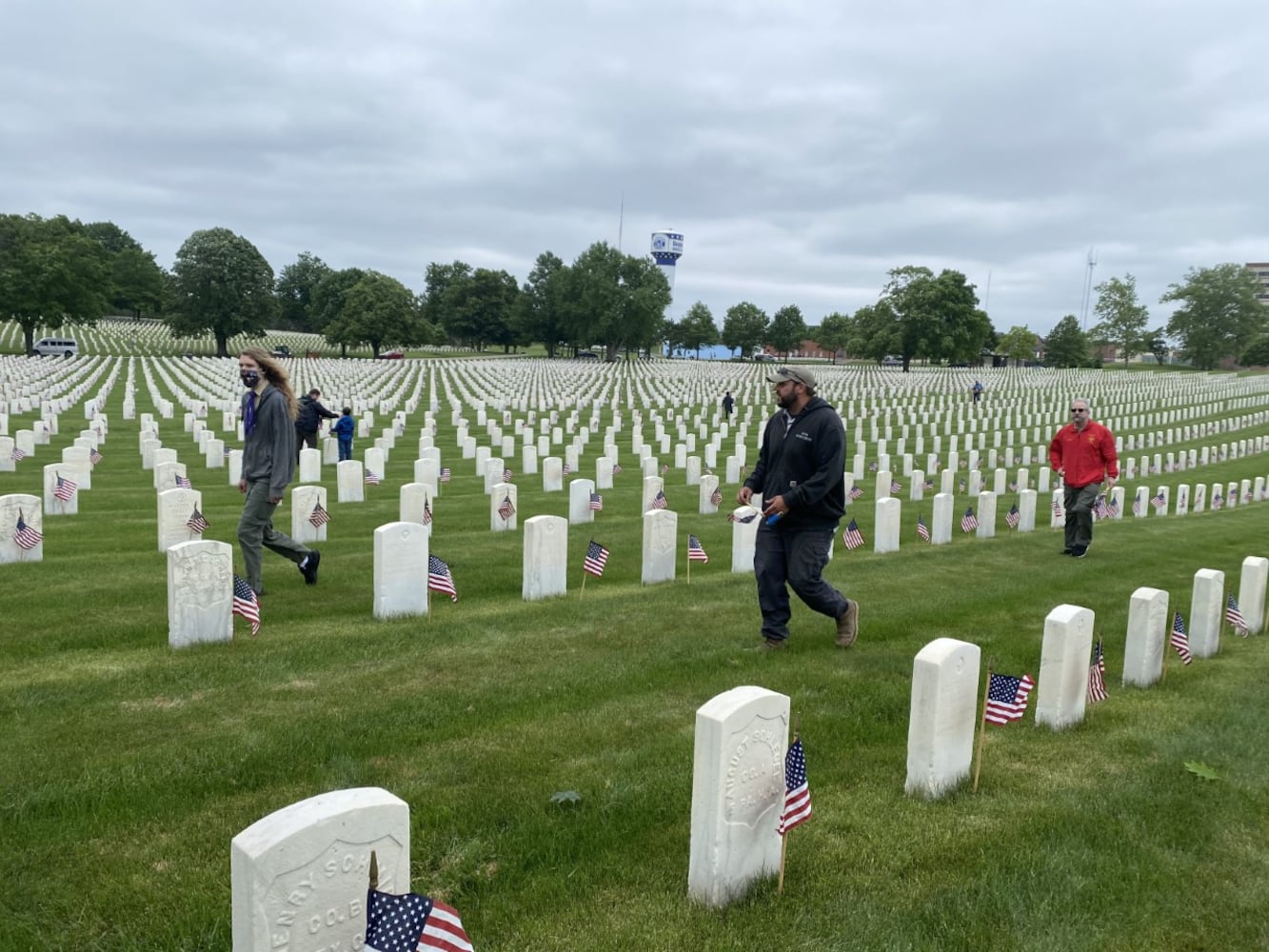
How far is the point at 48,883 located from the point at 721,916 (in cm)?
230

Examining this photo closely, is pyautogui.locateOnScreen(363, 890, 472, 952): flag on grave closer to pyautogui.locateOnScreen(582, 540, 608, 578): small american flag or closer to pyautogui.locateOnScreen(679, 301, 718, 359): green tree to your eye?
pyautogui.locateOnScreen(582, 540, 608, 578): small american flag

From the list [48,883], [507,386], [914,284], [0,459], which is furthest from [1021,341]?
[48,883]

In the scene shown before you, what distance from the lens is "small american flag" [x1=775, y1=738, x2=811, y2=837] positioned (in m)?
3.17

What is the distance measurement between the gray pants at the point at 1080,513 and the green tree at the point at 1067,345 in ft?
319

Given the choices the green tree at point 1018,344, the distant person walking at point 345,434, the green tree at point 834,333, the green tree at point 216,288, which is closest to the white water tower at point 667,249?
the green tree at point 834,333

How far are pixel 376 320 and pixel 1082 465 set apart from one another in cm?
6594

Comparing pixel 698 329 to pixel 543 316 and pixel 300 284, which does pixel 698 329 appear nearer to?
pixel 543 316

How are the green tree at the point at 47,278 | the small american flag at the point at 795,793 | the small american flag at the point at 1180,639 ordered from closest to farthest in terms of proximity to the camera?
1. the small american flag at the point at 795,793
2. the small american flag at the point at 1180,639
3. the green tree at the point at 47,278

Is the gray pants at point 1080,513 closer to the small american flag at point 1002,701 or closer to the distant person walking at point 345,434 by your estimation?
the small american flag at point 1002,701

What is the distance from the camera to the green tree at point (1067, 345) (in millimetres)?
97500

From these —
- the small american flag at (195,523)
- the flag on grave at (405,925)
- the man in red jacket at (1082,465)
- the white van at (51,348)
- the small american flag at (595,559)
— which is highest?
the white van at (51,348)

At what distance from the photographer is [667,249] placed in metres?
A: 140

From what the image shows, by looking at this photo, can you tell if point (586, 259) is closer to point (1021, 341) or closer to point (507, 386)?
point (507, 386)

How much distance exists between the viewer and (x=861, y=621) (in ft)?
23.4
